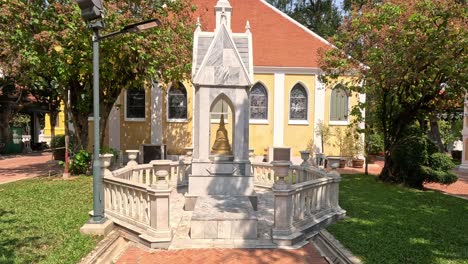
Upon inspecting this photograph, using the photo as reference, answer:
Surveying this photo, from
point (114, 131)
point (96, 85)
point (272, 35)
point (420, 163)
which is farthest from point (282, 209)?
point (272, 35)

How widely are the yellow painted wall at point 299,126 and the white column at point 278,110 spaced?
23 cm

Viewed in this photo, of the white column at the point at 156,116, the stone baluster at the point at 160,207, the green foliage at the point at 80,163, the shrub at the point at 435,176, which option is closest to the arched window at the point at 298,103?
the white column at the point at 156,116

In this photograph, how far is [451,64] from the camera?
10.9 meters

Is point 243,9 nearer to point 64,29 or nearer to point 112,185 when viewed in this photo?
point 64,29

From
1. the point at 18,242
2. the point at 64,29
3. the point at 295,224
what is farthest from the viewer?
the point at 64,29

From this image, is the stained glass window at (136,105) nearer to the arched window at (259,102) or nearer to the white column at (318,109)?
the arched window at (259,102)

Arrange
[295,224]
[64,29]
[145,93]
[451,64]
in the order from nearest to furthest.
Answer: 1. [295,224]
2. [451,64]
3. [64,29]
4. [145,93]

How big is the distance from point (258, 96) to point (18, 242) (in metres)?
16.2

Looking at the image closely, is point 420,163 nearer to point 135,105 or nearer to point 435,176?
point 435,176

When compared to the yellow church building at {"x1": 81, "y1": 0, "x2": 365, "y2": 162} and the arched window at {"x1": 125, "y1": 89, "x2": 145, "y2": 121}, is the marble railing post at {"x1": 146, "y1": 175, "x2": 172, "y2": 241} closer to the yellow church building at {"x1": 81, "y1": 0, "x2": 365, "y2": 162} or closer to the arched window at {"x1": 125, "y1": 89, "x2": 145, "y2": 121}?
the yellow church building at {"x1": 81, "y1": 0, "x2": 365, "y2": 162}

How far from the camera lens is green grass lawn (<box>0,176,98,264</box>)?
18.4 ft

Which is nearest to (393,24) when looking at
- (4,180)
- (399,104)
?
(399,104)

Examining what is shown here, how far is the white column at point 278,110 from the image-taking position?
66.7ft

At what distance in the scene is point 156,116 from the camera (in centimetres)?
2005
